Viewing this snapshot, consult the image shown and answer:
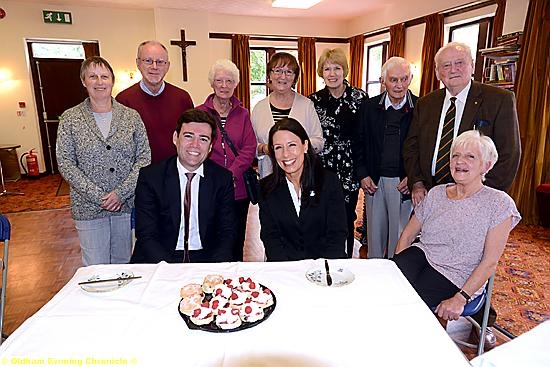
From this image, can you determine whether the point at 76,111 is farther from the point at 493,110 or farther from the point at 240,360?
the point at 493,110

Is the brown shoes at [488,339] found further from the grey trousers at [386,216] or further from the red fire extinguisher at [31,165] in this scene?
the red fire extinguisher at [31,165]

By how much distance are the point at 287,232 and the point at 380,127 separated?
3.42 feet

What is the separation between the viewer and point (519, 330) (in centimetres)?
226

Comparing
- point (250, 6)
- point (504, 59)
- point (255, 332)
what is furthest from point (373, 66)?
point (255, 332)

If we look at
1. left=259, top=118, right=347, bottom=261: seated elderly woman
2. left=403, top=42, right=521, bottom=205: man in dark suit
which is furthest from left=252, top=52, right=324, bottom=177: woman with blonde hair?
left=403, top=42, right=521, bottom=205: man in dark suit

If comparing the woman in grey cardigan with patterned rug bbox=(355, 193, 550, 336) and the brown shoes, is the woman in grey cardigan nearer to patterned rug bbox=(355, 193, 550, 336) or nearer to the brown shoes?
the brown shoes

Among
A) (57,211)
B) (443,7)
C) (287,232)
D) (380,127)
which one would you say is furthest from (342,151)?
(443,7)

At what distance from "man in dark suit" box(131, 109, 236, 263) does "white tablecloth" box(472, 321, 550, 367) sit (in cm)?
122

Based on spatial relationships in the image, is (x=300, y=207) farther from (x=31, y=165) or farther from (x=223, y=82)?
(x=31, y=165)

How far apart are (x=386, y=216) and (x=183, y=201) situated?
145cm

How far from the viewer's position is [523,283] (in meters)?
2.87

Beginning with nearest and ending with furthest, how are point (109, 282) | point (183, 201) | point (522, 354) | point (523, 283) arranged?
1. point (522, 354)
2. point (109, 282)
3. point (183, 201)
4. point (523, 283)

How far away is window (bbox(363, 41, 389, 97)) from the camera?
790 cm

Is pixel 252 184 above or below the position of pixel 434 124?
below
